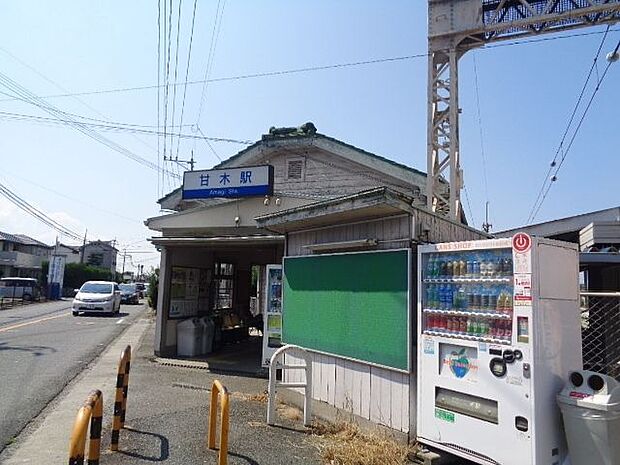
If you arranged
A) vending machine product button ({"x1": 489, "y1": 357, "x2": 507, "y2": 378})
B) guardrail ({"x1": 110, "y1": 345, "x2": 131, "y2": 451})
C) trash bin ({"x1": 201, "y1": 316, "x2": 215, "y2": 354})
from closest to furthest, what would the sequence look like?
vending machine product button ({"x1": 489, "y1": 357, "x2": 507, "y2": 378}), guardrail ({"x1": 110, "y1": 345, "x2": 131, "y2": 451}), trash bin ({"x1": 201, "y1": 316, "x2": 215, "y2": 354})

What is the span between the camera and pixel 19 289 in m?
31.7

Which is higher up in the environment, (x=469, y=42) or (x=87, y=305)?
(x=469, y=42)

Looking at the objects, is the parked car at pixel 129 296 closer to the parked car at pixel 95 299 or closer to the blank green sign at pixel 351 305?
the parked car at pixel 95 299

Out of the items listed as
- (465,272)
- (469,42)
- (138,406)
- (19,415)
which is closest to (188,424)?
(138,406)

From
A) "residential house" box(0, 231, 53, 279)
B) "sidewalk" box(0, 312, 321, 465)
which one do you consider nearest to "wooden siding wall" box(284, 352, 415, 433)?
"sidewalk" box(0, 312, 321, 465)

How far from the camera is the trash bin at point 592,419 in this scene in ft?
12.6

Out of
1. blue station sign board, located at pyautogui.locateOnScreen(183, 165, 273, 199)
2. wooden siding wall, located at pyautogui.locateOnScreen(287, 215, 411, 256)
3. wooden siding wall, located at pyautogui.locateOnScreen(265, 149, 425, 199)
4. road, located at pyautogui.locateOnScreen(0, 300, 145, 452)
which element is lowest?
road, located at pyautogui.locateOnScreen(0, 300, 145, 452)

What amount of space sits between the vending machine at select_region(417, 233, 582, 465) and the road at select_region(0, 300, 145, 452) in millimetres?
4897

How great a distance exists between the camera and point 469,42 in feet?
42.4

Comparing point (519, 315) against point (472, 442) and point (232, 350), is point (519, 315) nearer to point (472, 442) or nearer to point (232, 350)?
point (472, 442)

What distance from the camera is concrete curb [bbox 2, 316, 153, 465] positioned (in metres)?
5.08

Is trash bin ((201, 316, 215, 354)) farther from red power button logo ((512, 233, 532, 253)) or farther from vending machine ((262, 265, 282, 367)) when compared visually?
red power button logo ((512, 233, 532, 253))

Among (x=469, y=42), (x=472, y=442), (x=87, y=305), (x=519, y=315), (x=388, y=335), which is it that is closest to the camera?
(x=519, y=315)

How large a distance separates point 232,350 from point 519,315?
999 cm
